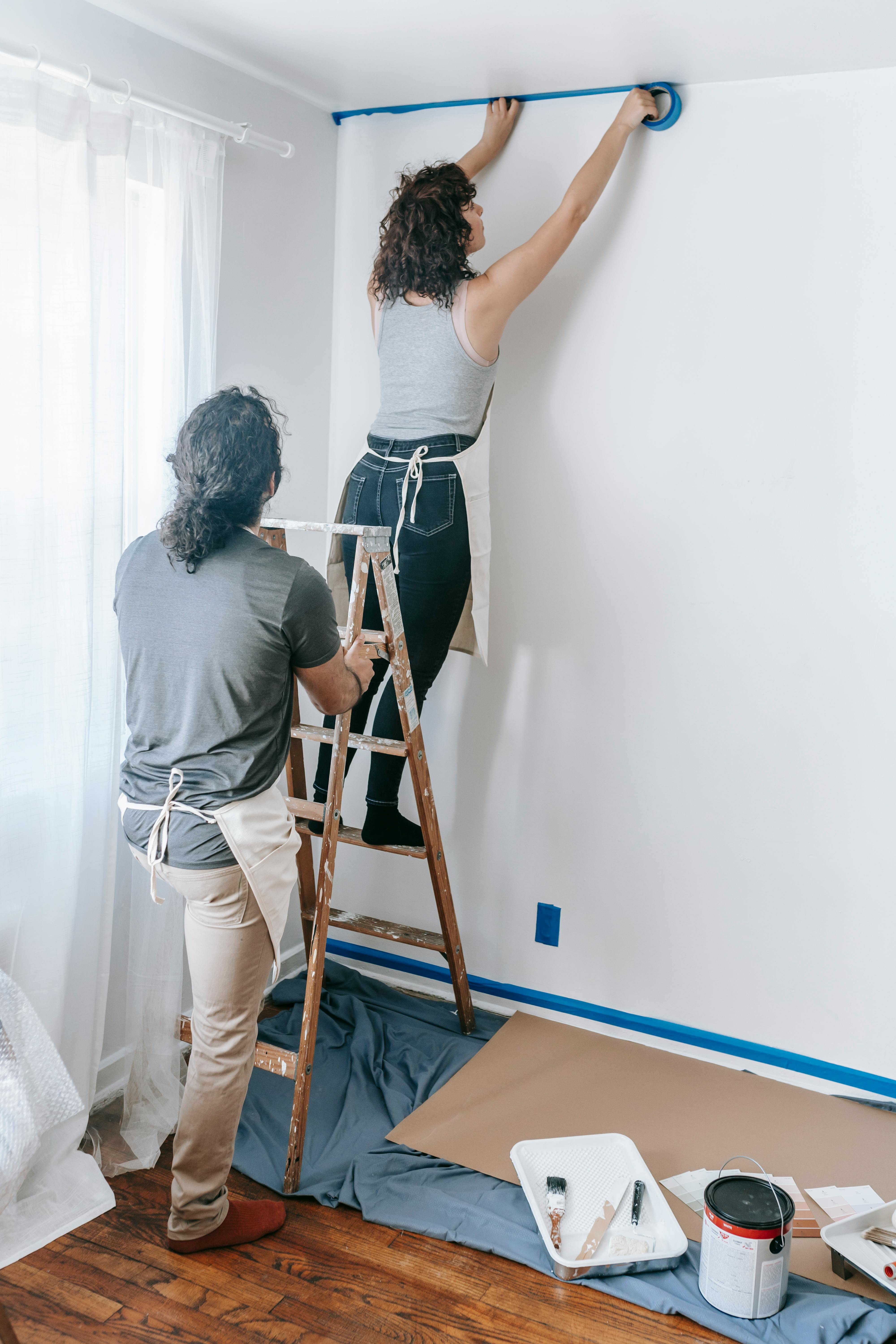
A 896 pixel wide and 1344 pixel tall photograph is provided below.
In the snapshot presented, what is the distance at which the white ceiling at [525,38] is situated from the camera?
7.09 ft

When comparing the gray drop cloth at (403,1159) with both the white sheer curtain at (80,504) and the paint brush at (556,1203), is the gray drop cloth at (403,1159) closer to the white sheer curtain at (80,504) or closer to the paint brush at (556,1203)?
the paint brush at (556,1203)

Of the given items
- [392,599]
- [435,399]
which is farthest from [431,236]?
[392,599]

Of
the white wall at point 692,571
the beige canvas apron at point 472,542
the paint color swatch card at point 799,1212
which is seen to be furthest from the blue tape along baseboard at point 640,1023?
the beige canvas apron at point 472,542

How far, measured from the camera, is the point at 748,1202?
1942 millimetres

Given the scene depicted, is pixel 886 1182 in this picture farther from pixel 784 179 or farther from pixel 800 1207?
pixel 784 179

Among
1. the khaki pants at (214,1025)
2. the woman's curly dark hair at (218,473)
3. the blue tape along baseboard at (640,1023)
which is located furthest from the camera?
the blue tape along baseboard at (640,1023)

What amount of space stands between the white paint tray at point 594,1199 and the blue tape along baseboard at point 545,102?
2500mm

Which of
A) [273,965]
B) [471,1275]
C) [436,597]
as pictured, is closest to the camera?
[471,1275]

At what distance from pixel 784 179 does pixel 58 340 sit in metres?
1.76

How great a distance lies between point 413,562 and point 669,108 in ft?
4.34

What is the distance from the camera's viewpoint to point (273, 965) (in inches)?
87.5

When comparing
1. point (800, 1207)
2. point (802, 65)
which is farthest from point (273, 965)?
point (802, 65)

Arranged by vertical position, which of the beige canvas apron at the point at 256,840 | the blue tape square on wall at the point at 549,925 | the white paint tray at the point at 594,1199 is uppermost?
the beige canvas apron at the point at 256,840

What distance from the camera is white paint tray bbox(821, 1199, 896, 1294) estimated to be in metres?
1.99
